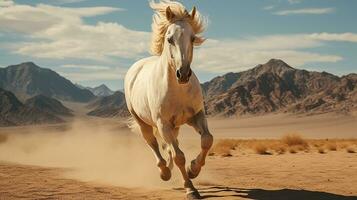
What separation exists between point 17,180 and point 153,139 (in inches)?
134

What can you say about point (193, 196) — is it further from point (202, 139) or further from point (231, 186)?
point (231, 186)

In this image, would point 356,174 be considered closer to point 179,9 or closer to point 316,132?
point 179,9

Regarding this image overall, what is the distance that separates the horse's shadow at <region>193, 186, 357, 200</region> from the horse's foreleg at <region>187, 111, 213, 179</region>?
1.85ft

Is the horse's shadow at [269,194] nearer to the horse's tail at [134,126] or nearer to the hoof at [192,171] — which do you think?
the hoof at [192,171]

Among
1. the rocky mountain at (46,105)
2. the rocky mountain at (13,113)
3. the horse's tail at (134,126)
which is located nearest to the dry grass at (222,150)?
the horse's tail at (134,126)

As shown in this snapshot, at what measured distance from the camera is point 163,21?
9078 millimetres

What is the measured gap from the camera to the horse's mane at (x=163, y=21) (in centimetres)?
873

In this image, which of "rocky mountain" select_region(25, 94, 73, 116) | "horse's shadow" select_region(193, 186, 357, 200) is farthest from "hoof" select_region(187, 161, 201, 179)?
"rocky mountain" select_region(25, 94, 73, 116)

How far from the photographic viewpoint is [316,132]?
268 ft

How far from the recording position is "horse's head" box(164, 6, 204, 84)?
759 cm

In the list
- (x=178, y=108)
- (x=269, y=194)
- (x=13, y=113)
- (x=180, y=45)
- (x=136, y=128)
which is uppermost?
(x=180, y=45)

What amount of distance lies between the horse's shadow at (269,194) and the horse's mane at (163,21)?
2.82 metres

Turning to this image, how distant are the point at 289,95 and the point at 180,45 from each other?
395 ft

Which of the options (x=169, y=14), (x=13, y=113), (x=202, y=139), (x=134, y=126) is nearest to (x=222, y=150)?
(x=134, y=126)
